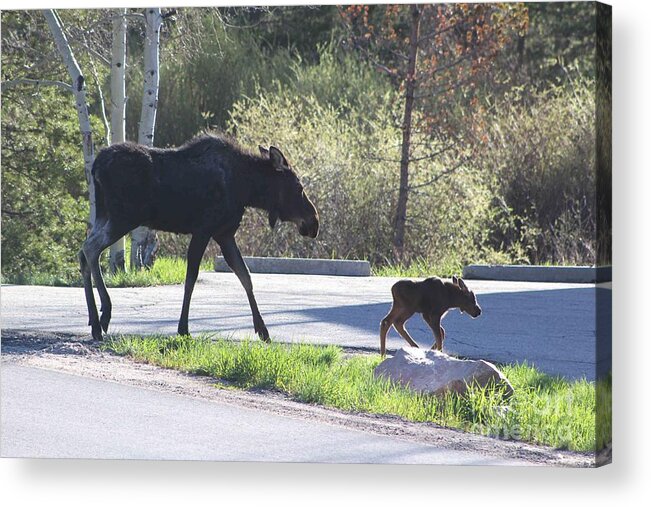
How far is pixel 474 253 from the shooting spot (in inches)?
365

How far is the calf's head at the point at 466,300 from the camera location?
7.86 m

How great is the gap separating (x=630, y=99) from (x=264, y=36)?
18.6 ft

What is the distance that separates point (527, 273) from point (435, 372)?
1512mm

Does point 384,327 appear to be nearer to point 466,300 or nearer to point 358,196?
point 466,300

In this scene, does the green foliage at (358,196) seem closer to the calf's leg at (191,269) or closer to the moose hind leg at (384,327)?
the calf's leg at (191,269)

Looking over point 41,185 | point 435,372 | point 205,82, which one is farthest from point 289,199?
point 205,82

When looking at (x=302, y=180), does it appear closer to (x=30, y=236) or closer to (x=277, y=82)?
(x=30, y=236)

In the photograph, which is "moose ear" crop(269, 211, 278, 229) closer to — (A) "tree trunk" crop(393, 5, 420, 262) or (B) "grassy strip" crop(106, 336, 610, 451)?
(B) "grassy strip" crop(106, 336, 610, 451)

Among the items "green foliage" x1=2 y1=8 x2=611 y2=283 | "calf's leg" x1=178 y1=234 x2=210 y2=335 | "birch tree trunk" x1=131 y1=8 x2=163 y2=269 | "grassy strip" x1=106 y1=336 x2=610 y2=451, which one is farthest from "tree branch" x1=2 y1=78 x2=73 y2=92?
"grassy strip" x1=106 y1=336 x2=610 y2=451

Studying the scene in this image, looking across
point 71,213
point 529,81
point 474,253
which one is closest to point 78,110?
point 71,213

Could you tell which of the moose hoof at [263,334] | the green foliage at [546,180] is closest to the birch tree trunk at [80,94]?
the moose hoof at [263,334]

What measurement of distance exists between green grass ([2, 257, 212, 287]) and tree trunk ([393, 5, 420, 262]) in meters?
1.59

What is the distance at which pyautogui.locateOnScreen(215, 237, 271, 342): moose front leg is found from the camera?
8.13m

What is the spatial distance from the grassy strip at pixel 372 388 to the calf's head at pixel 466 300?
430 mm
